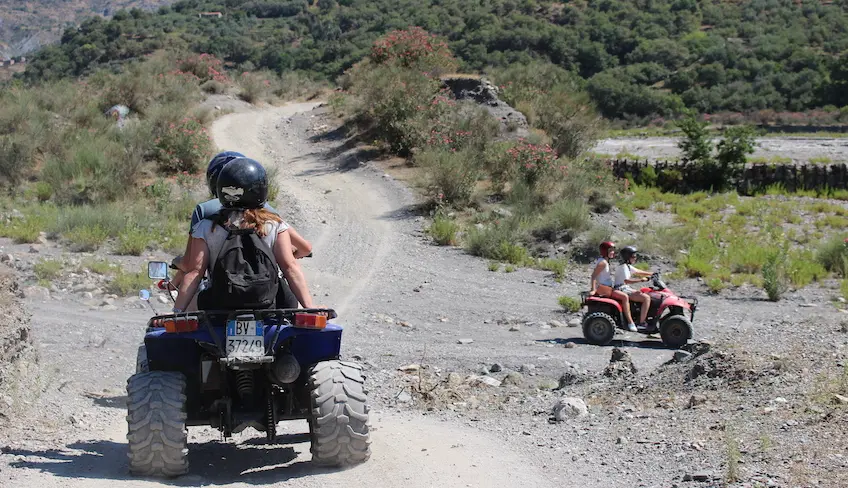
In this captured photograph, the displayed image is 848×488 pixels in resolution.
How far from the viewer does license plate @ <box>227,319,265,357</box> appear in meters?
5.54

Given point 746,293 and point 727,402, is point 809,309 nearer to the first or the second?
point 746,293

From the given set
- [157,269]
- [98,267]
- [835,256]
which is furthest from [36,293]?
[835,256]

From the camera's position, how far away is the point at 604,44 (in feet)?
234

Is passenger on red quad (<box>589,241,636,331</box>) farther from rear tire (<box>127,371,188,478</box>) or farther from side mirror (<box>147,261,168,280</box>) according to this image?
rear tire (<box>127,371,188,478</box>)

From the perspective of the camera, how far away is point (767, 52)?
69875mm

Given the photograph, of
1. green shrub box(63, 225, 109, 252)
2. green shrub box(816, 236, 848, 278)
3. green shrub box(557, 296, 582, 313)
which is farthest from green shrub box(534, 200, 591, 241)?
green shrub box(63, 225, 109, 252)

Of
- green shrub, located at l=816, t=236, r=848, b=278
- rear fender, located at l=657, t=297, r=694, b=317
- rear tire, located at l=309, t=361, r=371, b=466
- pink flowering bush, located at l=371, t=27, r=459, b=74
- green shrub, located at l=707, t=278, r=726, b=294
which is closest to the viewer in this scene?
rear tire, located at l=309, t=361, r=371, b=466

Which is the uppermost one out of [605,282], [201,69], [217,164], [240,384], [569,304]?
[217,164]

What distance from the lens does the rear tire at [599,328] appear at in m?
12.4

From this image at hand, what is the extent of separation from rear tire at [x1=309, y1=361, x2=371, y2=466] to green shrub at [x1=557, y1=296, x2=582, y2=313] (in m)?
8.64

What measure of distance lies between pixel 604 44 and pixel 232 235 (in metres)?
68.6

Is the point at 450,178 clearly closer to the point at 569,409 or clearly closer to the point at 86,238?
the point at 86,238

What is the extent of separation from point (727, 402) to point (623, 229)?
13.1m

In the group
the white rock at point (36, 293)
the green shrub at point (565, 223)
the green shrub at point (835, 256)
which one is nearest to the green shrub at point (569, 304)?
the green shrub at point (565, 223)
